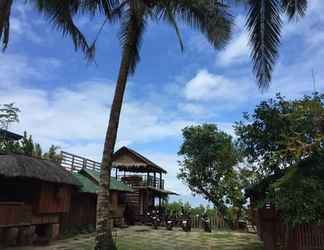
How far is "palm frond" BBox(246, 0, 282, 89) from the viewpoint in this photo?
9836 millimetres

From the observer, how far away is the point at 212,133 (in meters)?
34.0

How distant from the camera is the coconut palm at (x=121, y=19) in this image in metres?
12.2

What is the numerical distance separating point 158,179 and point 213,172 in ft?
20.4

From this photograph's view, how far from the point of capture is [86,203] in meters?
24.8

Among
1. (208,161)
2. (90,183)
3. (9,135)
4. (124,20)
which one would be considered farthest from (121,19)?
(208,161)

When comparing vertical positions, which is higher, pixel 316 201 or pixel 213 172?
pixel 213 172

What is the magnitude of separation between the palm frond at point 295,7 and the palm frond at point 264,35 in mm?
858

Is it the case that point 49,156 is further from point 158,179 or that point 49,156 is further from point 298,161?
Result: point 298,161

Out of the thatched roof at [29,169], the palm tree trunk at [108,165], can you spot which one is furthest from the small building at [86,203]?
the palm tree trunk at [108,165]

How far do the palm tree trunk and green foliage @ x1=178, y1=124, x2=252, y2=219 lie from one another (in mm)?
19283

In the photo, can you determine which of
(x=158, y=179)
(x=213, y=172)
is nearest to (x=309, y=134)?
(x=213, y=172)

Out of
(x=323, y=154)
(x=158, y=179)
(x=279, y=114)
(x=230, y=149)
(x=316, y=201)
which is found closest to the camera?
(x=316, y=201)

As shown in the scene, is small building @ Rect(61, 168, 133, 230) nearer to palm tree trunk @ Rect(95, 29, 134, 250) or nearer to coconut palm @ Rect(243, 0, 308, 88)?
palm tree trunk @ Rect(95, 29, 134, 250)

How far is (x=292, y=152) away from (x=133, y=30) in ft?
21.2
